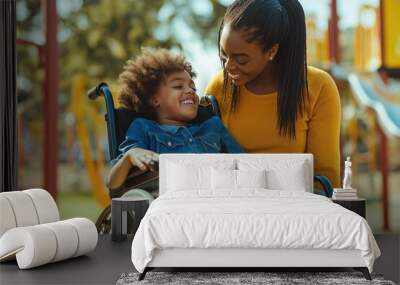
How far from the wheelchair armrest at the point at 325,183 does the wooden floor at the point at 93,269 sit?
81 centimetres

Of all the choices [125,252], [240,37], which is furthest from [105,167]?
[240,37]

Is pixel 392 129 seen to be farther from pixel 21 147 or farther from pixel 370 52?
pixel 21 147

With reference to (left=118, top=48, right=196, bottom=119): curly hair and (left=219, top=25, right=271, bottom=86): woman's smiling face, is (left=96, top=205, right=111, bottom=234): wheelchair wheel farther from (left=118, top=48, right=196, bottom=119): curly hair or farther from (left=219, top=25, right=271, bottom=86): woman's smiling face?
(left=219, top=25, right=271, bottom=86): woman's smiling face

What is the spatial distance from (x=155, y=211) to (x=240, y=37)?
2533mm

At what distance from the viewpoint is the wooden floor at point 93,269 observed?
459 cm

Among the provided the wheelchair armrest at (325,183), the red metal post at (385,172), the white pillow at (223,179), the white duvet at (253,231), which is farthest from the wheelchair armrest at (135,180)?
the red metal post at (385,172)

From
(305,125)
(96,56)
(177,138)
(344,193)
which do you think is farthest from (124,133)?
(344,193)

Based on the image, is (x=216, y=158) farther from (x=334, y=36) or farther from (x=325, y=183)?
(x=334, y=36)

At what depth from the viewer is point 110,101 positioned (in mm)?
6574

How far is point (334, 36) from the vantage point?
21.9ft

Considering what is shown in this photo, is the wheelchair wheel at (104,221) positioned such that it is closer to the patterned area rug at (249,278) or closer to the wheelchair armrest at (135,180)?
the wheelchair armrest at (135,180)

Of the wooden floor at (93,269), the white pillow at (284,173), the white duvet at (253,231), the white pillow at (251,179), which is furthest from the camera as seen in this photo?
the white pillow at (284,173)

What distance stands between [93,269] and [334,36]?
3372 millimetres

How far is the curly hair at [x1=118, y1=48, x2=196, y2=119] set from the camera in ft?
21.6
